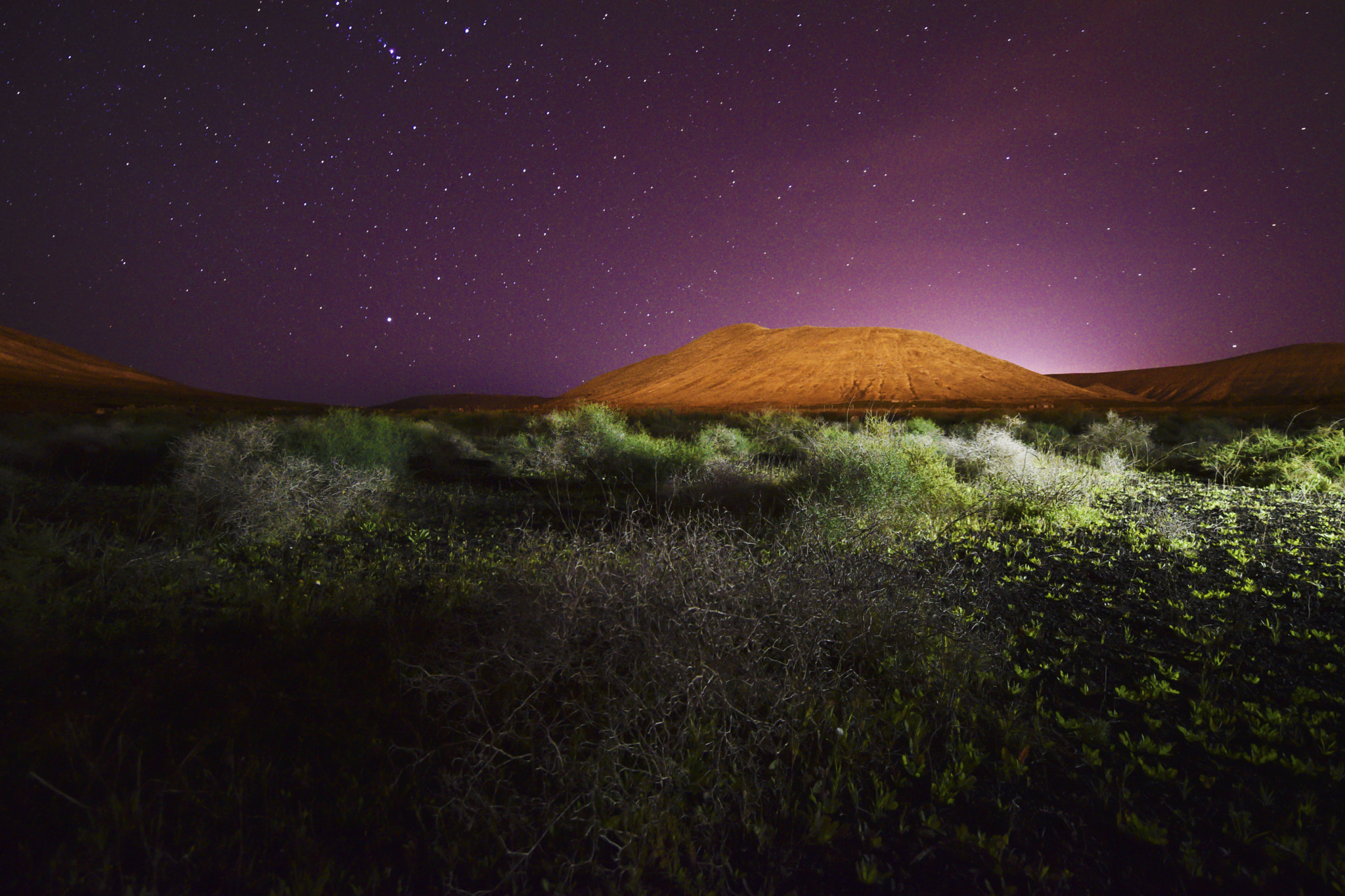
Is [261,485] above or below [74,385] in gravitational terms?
below

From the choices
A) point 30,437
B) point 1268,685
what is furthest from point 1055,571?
point 30,437

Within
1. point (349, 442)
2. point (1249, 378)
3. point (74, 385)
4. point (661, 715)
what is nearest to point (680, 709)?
point (661, 715)

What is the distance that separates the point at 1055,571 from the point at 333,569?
6.93 m

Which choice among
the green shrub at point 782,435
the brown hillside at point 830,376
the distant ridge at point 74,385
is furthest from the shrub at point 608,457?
the brown hillside at point 830,376

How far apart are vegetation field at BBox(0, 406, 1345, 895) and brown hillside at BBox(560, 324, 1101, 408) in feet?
118

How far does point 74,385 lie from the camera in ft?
108

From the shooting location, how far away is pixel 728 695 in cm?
258

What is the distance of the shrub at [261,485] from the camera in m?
5.40

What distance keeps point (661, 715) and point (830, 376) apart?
50476mm

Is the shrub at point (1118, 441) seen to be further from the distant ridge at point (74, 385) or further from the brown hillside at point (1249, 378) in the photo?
the brown hillside at point (1249, 378)

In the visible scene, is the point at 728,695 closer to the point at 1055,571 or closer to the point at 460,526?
the point at 1055,571

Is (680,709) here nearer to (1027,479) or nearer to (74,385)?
(1027,479)

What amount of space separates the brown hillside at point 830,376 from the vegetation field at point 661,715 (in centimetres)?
3599

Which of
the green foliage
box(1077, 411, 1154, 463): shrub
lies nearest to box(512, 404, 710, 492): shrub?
the green foliage
